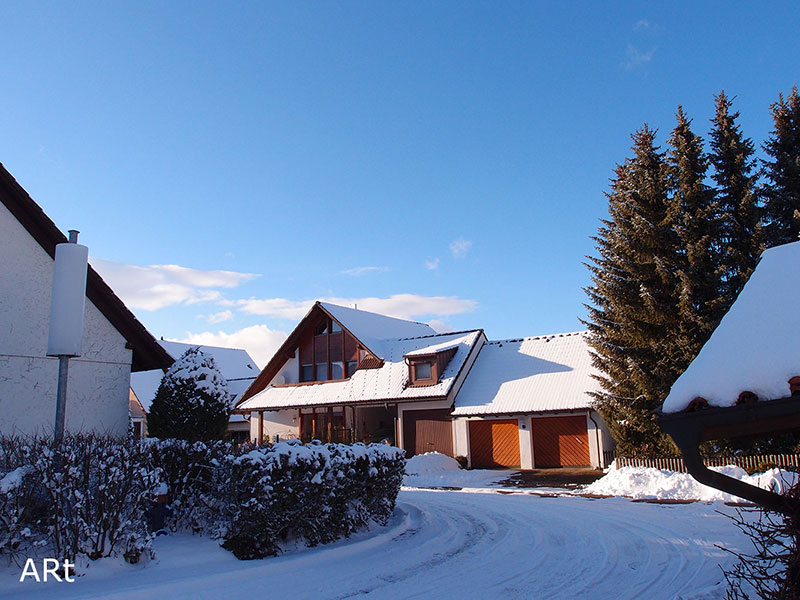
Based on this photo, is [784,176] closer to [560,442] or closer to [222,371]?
[560,442]

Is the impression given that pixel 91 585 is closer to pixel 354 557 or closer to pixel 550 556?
pixel 354 557

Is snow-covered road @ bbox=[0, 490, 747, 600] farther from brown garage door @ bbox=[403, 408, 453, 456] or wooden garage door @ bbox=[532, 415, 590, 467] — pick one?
brown garage door @ bbox=[403, 408, 453, 456]

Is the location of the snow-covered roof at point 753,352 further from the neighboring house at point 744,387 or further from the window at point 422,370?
the window at point 422,370

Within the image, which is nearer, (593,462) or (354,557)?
(354,557)

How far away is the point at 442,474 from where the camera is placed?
27141 mm

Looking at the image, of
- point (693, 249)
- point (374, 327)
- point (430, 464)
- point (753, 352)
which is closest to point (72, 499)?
point (753, 352)

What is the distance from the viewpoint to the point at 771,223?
75.9 ft

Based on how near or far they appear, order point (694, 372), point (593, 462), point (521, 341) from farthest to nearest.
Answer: point (521, 341)
point (593, 462)
point (694, 372)

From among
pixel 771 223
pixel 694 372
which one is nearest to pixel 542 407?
pixel 771 223

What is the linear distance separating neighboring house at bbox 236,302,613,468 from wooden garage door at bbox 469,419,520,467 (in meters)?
0.05

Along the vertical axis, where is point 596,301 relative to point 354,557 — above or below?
above

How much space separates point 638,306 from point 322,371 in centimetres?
1983

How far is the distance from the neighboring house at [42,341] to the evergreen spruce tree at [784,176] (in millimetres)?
20904

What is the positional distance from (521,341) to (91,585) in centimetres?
2787
